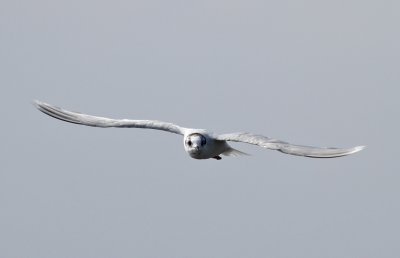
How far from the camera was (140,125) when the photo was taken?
58.2 m

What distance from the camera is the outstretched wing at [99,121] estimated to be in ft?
188

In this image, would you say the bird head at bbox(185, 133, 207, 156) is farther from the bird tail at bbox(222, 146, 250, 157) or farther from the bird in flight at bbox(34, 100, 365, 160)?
the bird tail at bbox(222, 146, 250, 157)

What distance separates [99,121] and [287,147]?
38.7 ft

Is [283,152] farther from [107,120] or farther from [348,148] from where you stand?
[107,120]

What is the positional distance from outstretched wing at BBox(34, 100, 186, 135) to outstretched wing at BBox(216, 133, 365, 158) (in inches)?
134

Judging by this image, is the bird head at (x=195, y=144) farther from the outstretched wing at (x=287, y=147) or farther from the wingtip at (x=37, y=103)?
the wingtip at (x=37, y=103)

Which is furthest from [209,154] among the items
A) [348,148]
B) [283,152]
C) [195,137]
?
[348,148]

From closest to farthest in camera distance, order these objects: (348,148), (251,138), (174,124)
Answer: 1. (348,148)
2. (251,138)
3. (174,124)

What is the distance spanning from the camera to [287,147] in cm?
5072

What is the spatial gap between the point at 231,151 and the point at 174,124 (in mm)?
2481

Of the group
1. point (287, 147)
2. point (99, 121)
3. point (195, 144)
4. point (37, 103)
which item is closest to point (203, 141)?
point (195, 144)

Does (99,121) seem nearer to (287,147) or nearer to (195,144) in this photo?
(195,144)

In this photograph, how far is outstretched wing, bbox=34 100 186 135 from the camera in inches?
2260

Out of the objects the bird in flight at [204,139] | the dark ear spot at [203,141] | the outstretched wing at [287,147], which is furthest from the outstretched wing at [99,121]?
the outstretched wing at [287,147]
